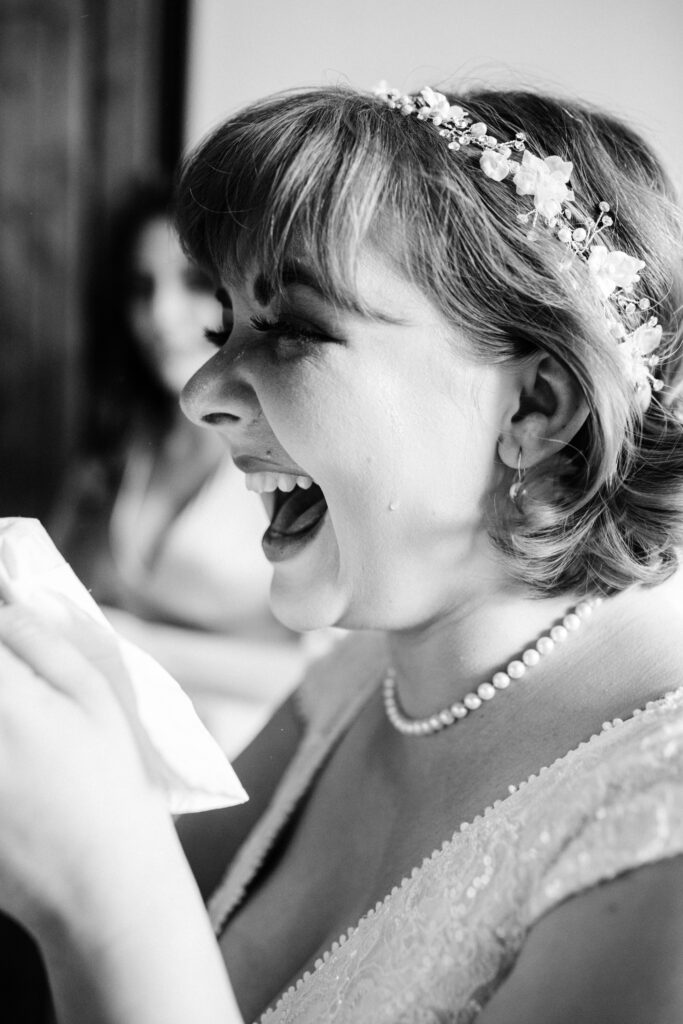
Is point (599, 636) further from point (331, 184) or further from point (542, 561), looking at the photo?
point (331, 184)

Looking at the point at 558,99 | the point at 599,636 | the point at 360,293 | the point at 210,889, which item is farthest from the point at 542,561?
the point at 210,889

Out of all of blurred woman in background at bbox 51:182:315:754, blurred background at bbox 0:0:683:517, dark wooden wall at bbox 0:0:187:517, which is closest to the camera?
blurred background at bbox 0:0:683:517

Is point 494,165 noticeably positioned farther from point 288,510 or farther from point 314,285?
point 288,510

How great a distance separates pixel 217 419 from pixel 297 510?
135 millimetres

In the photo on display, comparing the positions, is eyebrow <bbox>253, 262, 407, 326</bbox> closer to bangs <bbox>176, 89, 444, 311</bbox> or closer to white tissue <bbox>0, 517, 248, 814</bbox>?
bangs <bbox>176, 89, 444, 311</bbox>

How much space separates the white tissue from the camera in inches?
20.1

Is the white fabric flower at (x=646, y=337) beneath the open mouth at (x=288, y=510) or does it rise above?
above

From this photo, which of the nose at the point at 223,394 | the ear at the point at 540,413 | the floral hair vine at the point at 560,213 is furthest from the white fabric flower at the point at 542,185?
the nose at the point at 223,394

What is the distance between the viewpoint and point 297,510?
83 cm

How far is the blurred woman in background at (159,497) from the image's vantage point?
168 cm

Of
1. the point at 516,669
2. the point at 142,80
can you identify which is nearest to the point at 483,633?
the point at 516,669

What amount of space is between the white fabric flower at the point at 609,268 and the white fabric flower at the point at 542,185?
0.04m

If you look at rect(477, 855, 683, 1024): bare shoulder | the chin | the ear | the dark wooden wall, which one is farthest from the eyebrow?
the dark wooden wall

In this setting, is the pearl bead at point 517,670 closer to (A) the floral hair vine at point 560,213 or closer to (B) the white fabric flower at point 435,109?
(A) the floral hair vine at point 560,213
